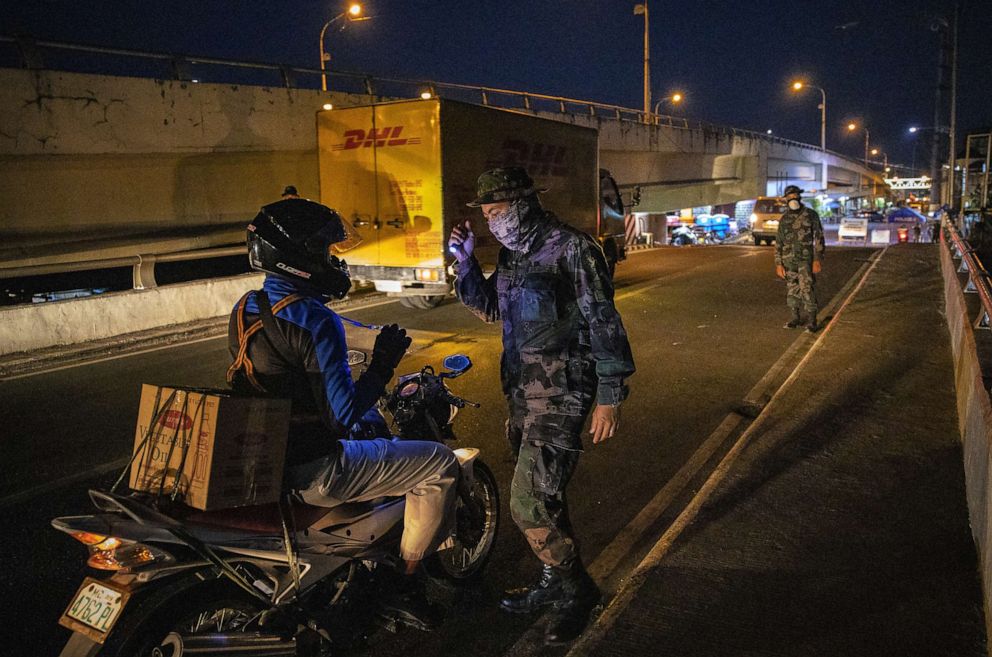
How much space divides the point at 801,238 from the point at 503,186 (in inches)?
320

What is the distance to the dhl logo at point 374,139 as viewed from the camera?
11492mm

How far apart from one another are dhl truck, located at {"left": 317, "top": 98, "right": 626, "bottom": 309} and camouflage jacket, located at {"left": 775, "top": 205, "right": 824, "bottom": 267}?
14.2 ft

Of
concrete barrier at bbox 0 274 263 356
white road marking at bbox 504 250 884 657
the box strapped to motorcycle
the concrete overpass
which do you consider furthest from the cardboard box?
the concrete overpass

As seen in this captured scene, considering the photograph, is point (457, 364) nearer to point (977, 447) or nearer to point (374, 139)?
point (977, 447)

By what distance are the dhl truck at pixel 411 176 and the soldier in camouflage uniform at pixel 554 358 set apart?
7.82 metres

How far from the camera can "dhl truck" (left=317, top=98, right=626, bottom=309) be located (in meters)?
11.4

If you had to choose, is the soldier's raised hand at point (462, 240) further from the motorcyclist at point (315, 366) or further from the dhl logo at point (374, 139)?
the dhl logo at point (374, 139)

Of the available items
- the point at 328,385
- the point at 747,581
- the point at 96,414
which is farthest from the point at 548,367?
the point at 96,414

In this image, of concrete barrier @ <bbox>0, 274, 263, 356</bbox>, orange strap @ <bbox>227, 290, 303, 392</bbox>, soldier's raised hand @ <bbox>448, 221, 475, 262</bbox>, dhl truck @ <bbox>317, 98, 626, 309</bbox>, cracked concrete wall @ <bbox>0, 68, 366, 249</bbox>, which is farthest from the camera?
cracked concrete wall @ <bbox>0, 68, 366, 249</bbox>

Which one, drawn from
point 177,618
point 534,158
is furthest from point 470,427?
point 534,158

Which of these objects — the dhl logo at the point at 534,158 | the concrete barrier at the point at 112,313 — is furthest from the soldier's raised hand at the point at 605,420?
the dhl logo at the point at 534,158

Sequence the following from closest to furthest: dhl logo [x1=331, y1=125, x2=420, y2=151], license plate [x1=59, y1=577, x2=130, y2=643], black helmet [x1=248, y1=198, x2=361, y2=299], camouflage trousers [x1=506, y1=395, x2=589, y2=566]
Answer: license plate [x1=59, y1=577, x2=130, y2=643], black helmet [x1=248, y1=198, x2=361, y2=299], camouflage trousers [x1=506, y1=395, x2=589, y2=566], dhl logo [x1=331, y1=125, x2=420, y2=151]

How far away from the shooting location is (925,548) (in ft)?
12.6

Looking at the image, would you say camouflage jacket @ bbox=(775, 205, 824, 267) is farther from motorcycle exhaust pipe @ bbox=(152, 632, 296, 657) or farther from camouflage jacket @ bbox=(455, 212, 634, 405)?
motorcycle exhaust pipe @ bbox=(152, 632, 296, 657)
